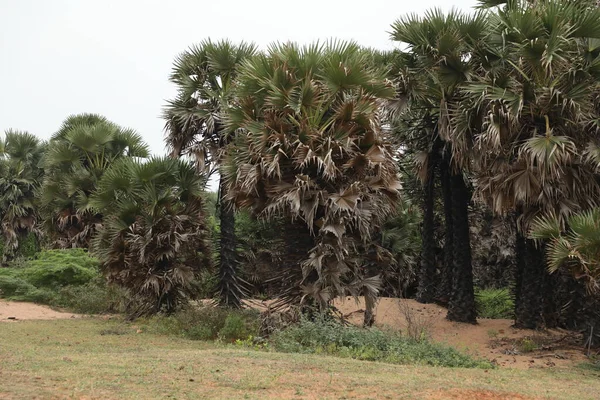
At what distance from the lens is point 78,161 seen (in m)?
24.1

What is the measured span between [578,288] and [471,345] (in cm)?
246

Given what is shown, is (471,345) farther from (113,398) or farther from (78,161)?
(78,161)

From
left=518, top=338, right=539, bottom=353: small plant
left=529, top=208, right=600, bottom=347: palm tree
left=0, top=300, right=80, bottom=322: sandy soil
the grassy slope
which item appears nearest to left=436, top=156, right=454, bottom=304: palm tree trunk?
left=518, top=338, right=539, bottom=353: small plant

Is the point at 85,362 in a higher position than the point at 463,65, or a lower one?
lower

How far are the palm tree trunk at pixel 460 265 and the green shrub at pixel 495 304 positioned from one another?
4433 mm

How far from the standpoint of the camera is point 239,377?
27.2ft

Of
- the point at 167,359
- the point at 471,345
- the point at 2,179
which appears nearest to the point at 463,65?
the point at 471,345

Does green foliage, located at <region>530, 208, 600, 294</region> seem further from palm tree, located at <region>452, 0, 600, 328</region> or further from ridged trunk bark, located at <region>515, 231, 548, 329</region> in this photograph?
ridged trunk bark, located at <region>515, 231, 548, 329</region>

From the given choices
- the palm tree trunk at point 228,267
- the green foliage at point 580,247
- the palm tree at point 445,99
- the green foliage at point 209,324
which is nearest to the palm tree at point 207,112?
the palm tree trunk at point 228,267

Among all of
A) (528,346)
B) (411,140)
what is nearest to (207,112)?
(411,140)

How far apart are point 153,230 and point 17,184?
54.4 feet

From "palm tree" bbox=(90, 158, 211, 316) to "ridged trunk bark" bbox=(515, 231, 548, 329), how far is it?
831cm

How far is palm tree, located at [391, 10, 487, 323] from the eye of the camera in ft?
48.4

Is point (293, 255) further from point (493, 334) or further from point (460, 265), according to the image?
point (493, 334)
